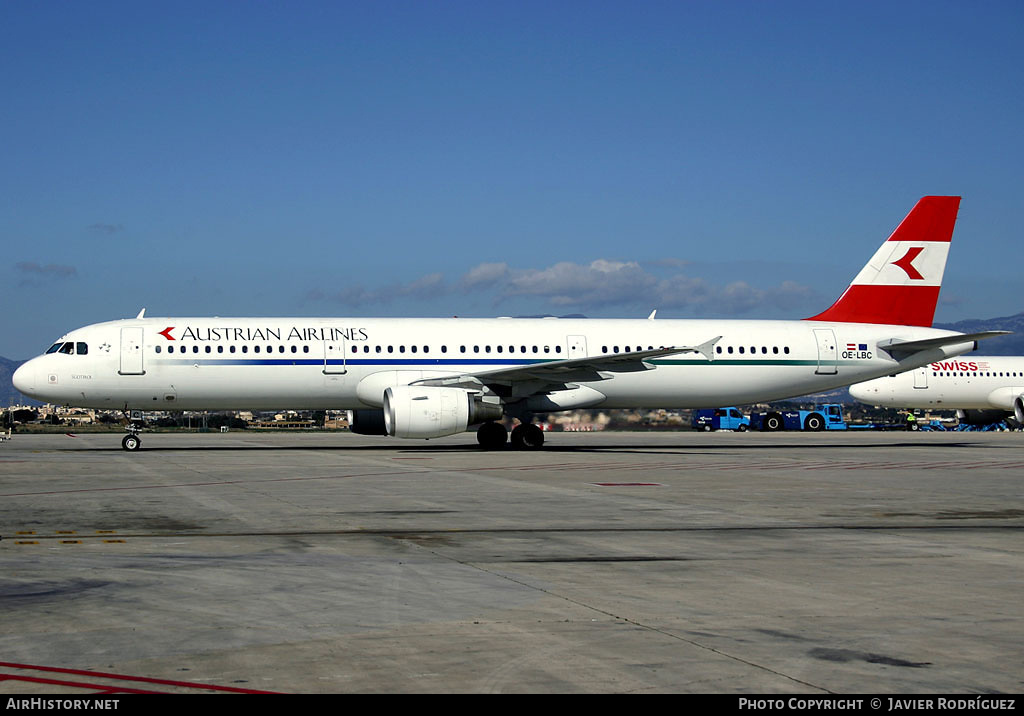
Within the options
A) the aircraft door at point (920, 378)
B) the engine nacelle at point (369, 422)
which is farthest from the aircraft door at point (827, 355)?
the aircraft door at point (920, 378)

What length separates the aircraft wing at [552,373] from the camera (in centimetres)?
2895

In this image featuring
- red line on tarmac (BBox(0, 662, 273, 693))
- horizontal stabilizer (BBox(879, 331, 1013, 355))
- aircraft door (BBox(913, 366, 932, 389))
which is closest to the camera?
red line on tarmac (BBox(0, 662, 273, 693))

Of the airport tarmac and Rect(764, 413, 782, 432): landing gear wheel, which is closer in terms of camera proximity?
the airport tarmac

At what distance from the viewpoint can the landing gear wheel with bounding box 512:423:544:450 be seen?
3185 centimetres

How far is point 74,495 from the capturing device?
53.7ft

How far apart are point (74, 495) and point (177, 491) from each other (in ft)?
5.02

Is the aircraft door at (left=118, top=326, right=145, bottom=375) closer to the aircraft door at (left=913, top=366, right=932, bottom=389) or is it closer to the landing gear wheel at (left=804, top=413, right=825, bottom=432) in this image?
the aircraft door at (left=913, top=366, right=932, bottom=389)

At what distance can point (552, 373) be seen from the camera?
1166 inches

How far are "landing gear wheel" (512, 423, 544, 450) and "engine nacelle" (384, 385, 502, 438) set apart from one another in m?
3.15

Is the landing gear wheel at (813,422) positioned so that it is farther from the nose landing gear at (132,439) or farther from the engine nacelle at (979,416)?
the nose landing gear at (132,439)

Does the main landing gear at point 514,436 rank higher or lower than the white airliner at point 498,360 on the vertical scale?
lower

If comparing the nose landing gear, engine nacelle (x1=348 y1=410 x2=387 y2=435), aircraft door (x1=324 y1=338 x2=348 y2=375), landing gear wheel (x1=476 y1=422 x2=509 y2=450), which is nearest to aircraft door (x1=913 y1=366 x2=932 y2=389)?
landing gear wheel (x1=476 y1=422 x2=509 y2=450)

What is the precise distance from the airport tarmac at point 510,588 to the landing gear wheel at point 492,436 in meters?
14.0

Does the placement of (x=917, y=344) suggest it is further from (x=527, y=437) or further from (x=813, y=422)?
(x=813, y=422)
